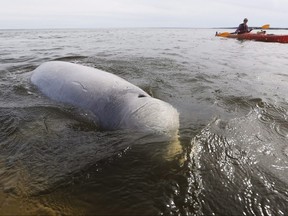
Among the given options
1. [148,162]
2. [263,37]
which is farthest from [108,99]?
[263,37]

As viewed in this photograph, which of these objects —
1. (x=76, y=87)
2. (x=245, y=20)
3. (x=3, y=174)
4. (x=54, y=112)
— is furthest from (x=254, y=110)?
(x=245, y=20)

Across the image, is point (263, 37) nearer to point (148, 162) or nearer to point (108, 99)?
point (108, 99)

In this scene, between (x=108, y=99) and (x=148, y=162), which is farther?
(x=108, y=99)

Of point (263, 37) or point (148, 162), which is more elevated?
point (148, 162)

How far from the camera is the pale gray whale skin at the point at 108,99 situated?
3.60 meters

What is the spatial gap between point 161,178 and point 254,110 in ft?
9.02

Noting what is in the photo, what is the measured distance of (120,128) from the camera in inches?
145

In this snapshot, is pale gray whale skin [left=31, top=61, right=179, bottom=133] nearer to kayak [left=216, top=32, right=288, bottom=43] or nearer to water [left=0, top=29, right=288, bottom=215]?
water [left=0, top=29, right=288, bottom=215]

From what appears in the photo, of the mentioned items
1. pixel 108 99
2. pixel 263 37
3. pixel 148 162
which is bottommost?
pixel 263 37

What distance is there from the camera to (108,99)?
4211 mm

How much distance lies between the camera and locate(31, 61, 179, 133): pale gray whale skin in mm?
3604

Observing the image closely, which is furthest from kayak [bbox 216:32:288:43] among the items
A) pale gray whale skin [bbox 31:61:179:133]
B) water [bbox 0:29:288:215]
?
pale gray whale skin [bbox 31:61:179:133]

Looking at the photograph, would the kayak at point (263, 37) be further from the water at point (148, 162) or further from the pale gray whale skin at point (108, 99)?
the pale gray whale skin at point (108, 99)

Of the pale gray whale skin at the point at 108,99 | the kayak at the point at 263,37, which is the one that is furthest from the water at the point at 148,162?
the kayak at the point at 263,37
